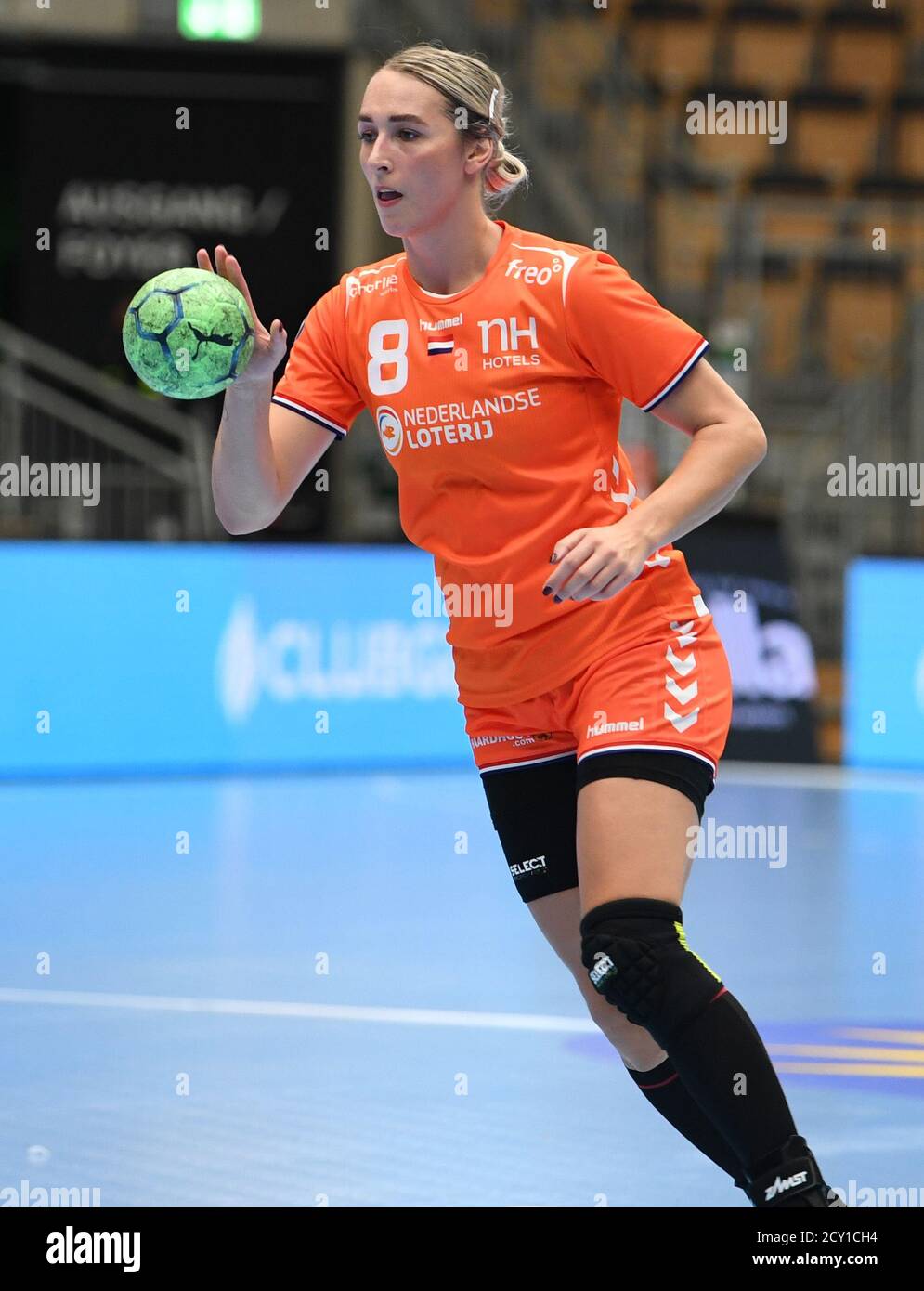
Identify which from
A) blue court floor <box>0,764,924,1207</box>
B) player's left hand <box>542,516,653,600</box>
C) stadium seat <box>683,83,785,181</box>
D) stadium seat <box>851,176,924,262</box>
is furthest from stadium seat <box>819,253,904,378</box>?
player's left hand <box>542,516,653,600</box>

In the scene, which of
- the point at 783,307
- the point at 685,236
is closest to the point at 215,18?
the point at 685,236

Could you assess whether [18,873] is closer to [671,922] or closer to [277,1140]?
[277,1140]

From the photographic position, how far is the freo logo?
11.3 feet

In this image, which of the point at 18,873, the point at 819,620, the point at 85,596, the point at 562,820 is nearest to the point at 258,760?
the point at 85,596

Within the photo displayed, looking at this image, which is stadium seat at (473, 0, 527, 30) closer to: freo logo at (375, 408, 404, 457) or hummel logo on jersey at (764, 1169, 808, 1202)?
freo logo at (375, 408, 404, 457)

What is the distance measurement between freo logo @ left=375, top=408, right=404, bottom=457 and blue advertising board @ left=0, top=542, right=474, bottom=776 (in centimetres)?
683

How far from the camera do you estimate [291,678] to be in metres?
11.2

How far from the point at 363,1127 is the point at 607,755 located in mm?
1521

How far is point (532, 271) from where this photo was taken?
3420 mm

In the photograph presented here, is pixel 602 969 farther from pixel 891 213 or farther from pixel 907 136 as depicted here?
pixel 907 136

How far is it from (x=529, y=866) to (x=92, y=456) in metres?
10.3

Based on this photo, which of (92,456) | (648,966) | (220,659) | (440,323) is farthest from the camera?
(92,456)

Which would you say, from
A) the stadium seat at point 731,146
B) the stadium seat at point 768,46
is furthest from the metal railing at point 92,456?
the stadium seat at point 768,46

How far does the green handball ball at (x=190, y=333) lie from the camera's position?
3.33 meters
